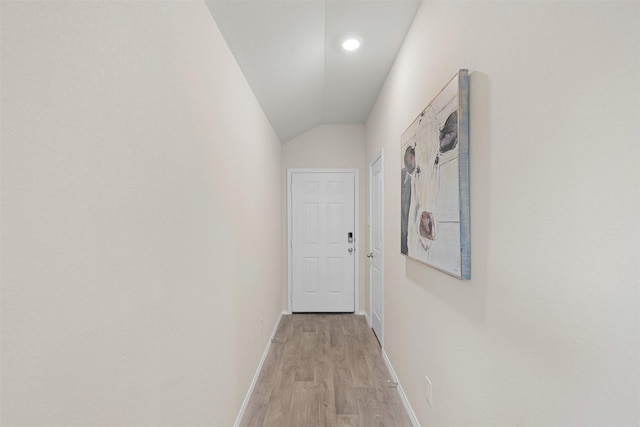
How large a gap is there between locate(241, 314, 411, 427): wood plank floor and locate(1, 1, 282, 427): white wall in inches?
23.7

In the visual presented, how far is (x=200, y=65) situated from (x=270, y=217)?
2123mm

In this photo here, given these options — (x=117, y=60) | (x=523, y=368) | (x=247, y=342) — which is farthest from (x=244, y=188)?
(x=523, y=368)

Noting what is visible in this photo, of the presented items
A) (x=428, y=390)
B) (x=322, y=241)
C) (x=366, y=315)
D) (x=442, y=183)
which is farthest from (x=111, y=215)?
(x=366, y=315)

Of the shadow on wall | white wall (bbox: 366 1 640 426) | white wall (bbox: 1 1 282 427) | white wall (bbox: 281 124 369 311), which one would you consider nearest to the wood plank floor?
white wall (bbox: 1 1 282 427)

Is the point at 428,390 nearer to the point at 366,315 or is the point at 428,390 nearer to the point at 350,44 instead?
the point at 350,44

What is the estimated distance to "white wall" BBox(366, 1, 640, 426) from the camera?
67cm

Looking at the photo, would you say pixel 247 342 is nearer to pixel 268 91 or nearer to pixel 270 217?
pixel 270 217

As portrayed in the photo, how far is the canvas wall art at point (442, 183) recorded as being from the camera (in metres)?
1.30

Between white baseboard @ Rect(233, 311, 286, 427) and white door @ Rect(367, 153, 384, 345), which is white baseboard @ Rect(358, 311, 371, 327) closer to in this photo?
white door @ Rect(367, 153, 384, 345)

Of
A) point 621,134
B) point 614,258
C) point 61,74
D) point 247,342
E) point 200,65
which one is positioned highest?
point 200,65

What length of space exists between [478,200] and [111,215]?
3.90 feet

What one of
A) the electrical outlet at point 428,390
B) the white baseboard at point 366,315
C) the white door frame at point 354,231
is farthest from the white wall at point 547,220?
the white door frame at point 354,231

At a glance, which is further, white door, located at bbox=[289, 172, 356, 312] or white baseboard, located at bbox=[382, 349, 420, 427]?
white door, located at bbox=[289, 172, 356, 312]

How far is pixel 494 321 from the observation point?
1.13 metres
